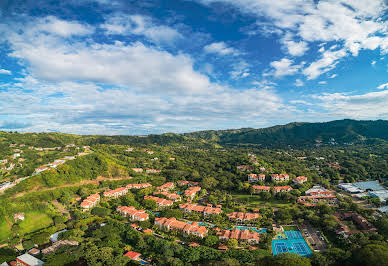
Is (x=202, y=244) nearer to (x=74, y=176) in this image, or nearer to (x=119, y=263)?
(x=119, y=263)

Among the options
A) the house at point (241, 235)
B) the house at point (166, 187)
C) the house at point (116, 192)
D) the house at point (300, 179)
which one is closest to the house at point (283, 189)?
the house at point (300, 179)

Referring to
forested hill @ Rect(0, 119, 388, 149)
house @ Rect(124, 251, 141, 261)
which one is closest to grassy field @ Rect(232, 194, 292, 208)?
house @ Rect(124, 251, 141, 261)

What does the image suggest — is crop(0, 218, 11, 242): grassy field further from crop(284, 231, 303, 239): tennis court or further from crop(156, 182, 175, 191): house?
crop(284, 231, 303, 239): tennis court

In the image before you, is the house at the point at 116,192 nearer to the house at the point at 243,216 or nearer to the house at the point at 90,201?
the house at the point at 90,201

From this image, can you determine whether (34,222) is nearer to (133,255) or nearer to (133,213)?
(133,213)

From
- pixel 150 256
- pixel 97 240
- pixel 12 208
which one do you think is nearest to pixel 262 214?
pixel 150 256

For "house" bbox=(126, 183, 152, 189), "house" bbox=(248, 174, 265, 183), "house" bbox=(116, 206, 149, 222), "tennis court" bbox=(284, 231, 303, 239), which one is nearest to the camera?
"tennis court" bbox=(284, 231, 303, 239)
